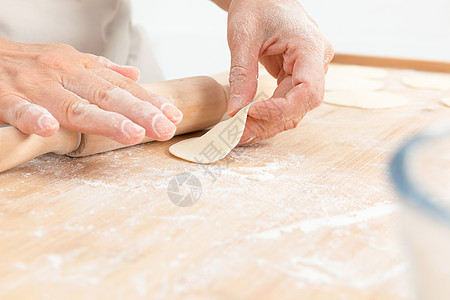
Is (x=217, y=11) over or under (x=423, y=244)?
under

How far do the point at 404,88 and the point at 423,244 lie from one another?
1382 mm

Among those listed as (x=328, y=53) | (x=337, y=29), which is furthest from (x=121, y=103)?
(x=337, y=29)

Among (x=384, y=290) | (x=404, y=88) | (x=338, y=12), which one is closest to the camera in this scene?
(x=384, y=290)

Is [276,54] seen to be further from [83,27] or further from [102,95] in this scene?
[83,27]

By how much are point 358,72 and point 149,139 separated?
1087mm

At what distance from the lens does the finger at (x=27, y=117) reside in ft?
2.34

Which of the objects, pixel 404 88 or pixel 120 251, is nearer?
pixel 120 251

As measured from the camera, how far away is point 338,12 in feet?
8.85

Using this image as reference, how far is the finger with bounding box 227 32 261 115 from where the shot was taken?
3.05 ft

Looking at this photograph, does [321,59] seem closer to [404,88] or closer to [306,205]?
[306,205]

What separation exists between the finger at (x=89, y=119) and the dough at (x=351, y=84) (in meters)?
0.88

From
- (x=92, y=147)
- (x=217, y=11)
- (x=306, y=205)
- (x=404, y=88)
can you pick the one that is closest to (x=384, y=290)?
(x=306, y=205)

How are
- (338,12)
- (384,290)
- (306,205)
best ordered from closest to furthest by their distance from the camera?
1. (384,290)
2. (306,205)
3. (338,12)

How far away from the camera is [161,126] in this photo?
2.47ft
